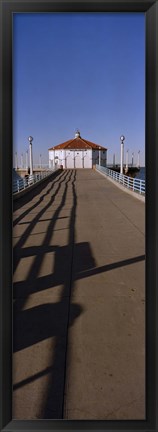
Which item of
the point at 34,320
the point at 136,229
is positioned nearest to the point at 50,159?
the point at 136,229

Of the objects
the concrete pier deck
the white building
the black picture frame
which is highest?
the white building

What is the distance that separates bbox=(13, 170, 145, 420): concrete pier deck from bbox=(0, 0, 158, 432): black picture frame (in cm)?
55

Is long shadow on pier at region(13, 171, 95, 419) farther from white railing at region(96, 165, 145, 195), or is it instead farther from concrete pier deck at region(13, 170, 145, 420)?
white railing at region(96, 165, 145, 195)

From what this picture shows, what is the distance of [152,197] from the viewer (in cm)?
155

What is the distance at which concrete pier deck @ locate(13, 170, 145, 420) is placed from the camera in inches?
86.4

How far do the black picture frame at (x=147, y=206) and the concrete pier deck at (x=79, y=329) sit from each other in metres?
0.55

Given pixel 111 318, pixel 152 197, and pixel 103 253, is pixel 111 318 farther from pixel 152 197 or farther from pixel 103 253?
pixel 103 253

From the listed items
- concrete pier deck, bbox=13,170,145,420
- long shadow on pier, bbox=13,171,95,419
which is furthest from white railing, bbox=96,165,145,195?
long shadow on pier, bbox=13,171,95,419

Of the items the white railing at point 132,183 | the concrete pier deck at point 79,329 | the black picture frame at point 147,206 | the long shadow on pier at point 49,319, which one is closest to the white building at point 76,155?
the white railing at point 132,183

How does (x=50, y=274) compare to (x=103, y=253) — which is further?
(x=103, y=253)

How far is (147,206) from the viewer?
1.58 m

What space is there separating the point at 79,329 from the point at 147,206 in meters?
1.94

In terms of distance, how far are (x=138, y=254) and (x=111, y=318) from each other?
8.52ft

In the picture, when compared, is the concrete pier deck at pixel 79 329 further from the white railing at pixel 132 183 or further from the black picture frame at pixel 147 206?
the white railing at pixel 132 183
